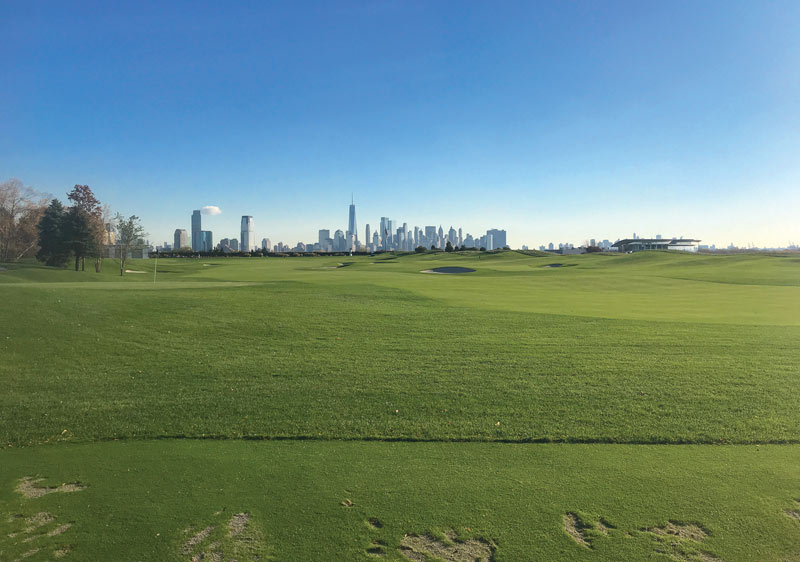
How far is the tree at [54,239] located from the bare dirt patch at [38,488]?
1877 inches

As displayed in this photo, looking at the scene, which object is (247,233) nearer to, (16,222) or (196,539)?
(16,222)

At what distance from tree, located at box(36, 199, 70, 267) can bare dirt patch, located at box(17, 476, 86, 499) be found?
47672 mm

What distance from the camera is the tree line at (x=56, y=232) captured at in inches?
1727

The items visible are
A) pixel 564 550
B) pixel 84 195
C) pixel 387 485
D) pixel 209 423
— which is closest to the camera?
pixel 564 550

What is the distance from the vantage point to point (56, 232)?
44344mm

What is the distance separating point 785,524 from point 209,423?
23.9 ft

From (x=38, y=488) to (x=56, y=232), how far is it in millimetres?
50026

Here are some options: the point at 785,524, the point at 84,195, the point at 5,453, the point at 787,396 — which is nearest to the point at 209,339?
the point at 5,453

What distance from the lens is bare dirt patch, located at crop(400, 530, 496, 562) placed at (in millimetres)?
3928

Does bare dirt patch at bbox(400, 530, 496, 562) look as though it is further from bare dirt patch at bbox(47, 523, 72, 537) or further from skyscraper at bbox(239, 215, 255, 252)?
skyscraper at bbox(239, 215, 255, 252)

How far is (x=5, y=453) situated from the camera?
6055 millimetres

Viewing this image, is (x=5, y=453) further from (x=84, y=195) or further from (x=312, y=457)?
(x=84, y=195)

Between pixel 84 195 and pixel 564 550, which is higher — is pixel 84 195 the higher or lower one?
the higher one

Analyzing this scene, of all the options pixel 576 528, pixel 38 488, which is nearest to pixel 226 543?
pixel 38 488
